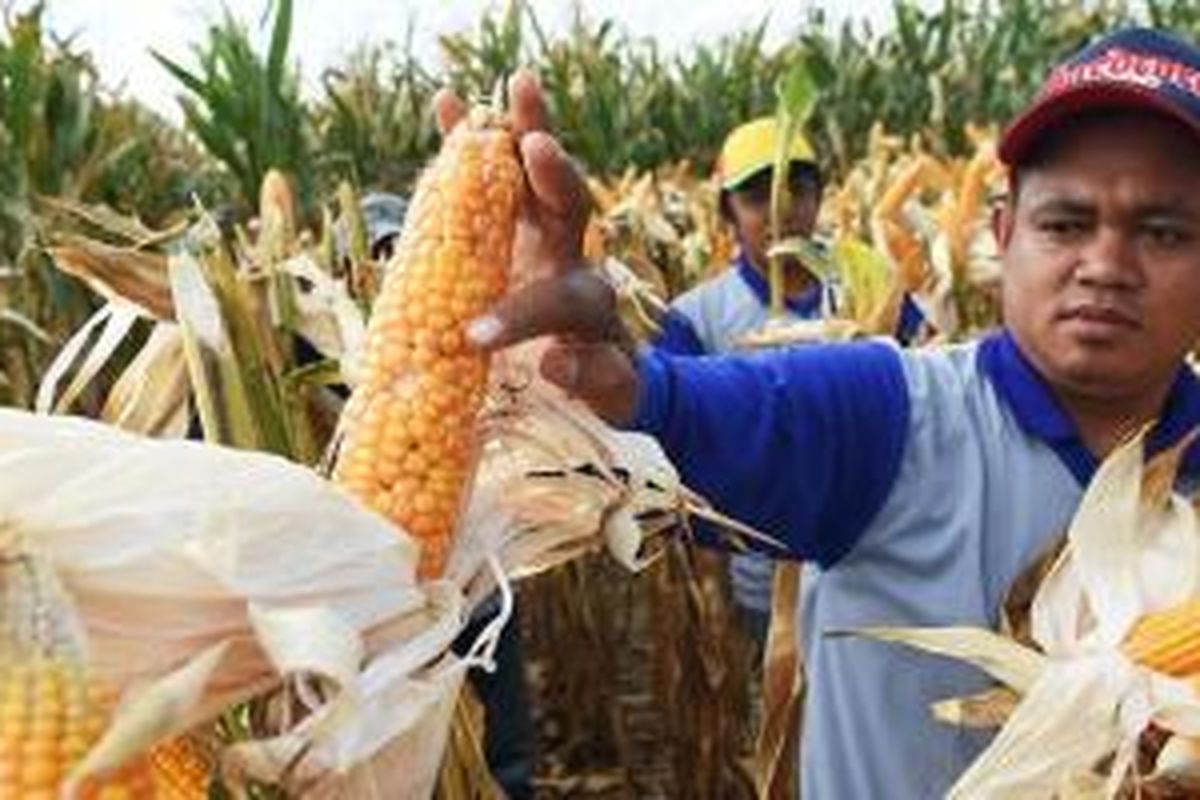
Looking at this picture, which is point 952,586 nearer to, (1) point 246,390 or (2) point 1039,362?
(2) point 1039,362

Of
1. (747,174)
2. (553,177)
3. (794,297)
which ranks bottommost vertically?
(794,297)

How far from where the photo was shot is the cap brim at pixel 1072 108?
5.32ft

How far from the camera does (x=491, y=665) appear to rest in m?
1.19

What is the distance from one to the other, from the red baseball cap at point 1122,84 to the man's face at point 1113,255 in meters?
0.03

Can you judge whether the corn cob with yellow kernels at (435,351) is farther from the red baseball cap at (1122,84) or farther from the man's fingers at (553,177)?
the red baseball cap at (1122,84)

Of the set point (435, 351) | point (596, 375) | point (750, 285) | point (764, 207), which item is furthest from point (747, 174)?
point (435, 351)

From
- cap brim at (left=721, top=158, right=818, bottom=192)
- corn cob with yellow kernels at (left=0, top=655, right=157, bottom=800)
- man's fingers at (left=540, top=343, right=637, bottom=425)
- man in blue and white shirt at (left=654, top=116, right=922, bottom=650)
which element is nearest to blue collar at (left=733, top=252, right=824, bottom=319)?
man in blue and white shirt at (left=654, top=116, right=922, bottom=650)

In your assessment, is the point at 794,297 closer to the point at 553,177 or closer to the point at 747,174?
the point at 747,174

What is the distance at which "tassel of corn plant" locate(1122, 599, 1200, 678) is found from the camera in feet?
4.19

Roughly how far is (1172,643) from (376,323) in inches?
23.9

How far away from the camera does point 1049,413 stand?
5.53ft

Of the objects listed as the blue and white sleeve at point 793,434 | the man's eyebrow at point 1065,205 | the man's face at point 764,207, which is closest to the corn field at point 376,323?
the blue and white sleeve at point 793,434

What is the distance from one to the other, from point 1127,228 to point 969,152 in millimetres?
9614

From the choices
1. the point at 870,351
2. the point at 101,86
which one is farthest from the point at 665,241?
the point at 870,351
